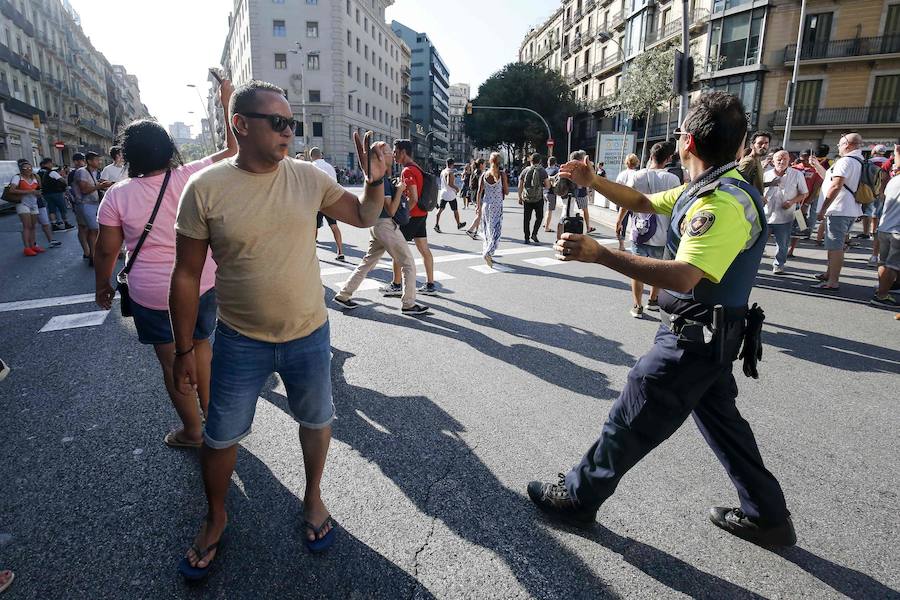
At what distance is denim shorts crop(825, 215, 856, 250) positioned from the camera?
263 inches

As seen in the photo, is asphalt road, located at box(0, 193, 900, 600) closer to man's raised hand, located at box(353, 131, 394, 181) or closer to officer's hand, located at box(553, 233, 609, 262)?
officer's hand, located at box(553, 233, 609, 262)

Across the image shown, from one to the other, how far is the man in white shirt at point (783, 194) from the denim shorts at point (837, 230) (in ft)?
2.18

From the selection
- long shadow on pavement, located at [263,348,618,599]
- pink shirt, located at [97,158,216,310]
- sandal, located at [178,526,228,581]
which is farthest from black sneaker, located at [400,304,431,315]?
sandal, located at [178,526,228,581]

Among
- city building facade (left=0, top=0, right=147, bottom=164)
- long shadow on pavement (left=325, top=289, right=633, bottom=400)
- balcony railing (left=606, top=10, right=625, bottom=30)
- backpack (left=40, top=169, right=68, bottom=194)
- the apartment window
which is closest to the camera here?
long shadow on pavement (left=325, top=289, right=633, bottom=400)

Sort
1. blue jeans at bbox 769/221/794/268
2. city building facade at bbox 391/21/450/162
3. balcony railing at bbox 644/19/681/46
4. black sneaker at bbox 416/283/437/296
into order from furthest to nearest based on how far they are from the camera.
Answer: city building facade at bbox 391/21/450/162 → balcony railing at bbox 644/19/681/46 → blue jeans at bbox 769/221/794/268 → black sneaker at bbox 416/283/437/296

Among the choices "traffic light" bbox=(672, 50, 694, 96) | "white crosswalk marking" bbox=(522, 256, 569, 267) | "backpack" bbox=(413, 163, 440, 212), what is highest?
"traffic light" bbox=(672, 50, 694, 96)

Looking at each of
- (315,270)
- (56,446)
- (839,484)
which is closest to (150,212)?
(315,270)

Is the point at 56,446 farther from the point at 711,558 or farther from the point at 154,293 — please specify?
the point at 711,558

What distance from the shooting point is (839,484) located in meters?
2.74

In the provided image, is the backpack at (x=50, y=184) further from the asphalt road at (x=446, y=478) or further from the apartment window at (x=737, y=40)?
the apartment window at (x=737, y=40)

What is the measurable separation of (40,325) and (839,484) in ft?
23.1

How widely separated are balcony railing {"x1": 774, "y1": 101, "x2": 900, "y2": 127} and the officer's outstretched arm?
33.4 m

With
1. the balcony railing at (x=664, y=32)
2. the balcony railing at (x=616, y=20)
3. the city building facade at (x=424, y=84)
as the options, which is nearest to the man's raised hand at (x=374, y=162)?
the balcony railing at (x=664, y=32)

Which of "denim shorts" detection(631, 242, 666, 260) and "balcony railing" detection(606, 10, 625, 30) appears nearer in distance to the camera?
"denim shorts" detection(631, 242, 666, 260)
